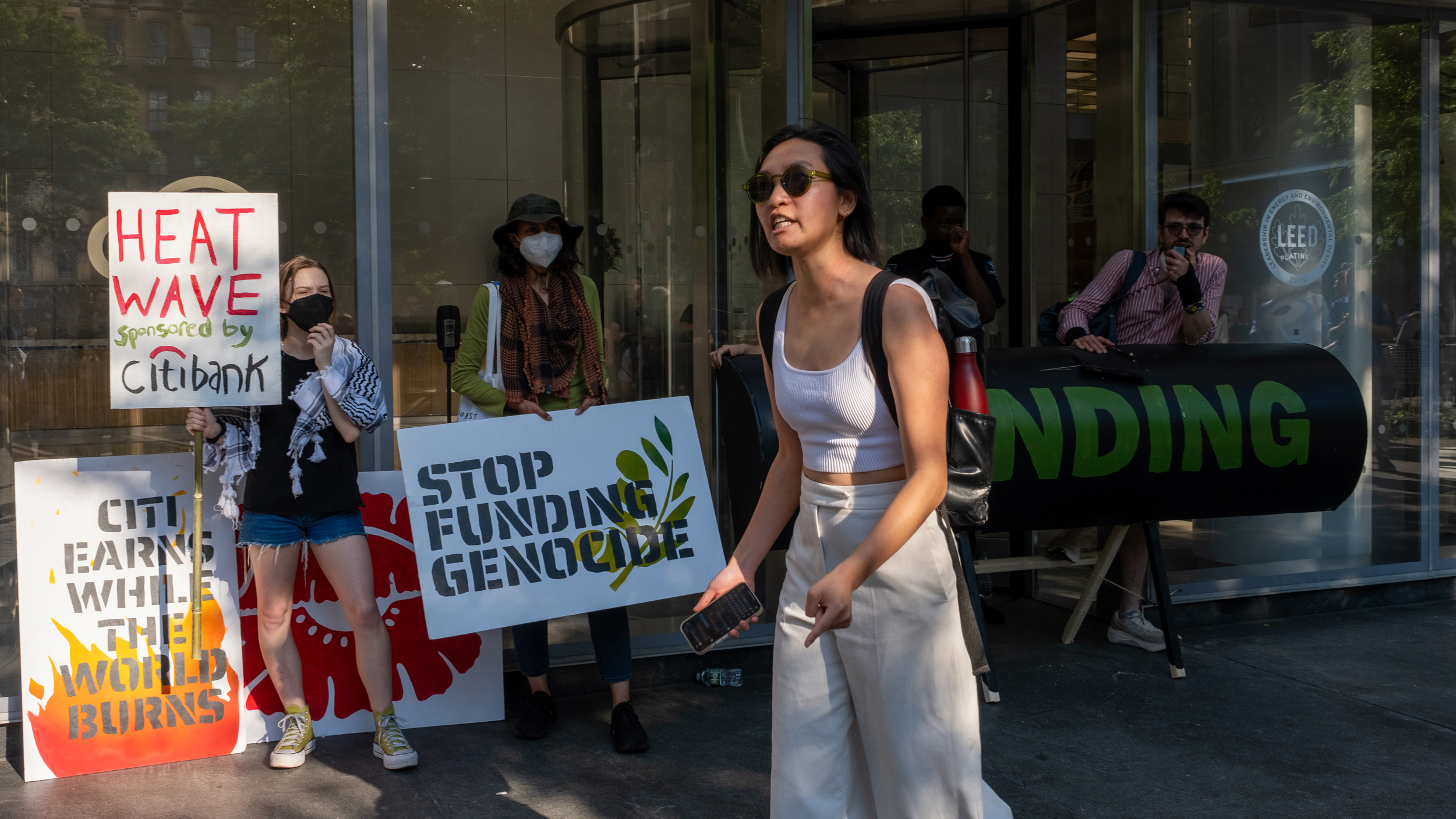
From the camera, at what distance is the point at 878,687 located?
239 cm

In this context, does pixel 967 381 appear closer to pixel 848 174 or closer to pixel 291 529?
pixel 848 174

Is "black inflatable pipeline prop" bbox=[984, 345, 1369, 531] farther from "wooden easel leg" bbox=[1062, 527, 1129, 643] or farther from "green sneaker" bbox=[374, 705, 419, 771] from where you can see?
"green sneaker" bbox=[374, 705, 419, 771]

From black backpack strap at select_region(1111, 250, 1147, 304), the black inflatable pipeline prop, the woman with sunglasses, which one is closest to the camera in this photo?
the woman with sunglasses

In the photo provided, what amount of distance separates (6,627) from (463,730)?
1.81 m

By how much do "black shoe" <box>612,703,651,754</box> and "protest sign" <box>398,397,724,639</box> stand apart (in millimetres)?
408

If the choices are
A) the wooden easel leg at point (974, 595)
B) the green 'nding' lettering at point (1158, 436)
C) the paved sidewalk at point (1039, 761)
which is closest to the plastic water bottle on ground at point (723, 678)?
the paved sidewalk at point (1039, 761)

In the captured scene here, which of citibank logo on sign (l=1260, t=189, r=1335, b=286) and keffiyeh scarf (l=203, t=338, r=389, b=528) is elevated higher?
citibank logo on sign (l=1260, t=189, r=1335, b=286)

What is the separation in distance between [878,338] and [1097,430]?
3.01m

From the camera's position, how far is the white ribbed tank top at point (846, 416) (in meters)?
2.40

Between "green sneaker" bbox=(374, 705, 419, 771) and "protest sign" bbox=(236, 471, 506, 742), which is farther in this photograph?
"protest sign" bbox=(236, 471, 506, 742)

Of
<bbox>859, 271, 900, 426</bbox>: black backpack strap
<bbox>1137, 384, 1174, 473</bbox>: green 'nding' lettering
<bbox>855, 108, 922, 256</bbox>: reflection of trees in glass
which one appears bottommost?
<bbox>1137, 384, 1174, 473</bbox>: green 'nding' lettering

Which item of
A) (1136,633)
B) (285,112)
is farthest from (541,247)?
(1136,633)

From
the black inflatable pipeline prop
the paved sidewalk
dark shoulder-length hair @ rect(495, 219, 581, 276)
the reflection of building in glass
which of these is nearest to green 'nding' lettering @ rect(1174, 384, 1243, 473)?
the black inflatable pipeline prop

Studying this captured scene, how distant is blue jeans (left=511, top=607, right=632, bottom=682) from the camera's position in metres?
4.72
